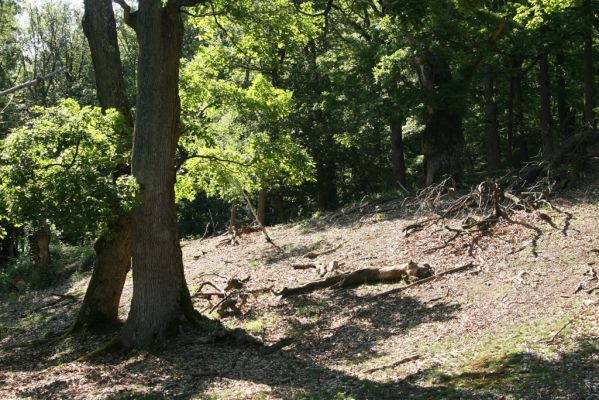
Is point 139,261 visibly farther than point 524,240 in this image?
No

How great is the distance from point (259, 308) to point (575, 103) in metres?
21.7

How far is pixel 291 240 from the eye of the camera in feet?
57.6

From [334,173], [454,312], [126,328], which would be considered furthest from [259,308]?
[334,173]

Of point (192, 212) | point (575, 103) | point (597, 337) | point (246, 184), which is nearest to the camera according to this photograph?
point (597, 337)

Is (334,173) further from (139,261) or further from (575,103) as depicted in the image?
(139,261)

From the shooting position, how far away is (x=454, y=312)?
942 cm

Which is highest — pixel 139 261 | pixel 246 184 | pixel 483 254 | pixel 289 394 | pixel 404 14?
pixel 404 14

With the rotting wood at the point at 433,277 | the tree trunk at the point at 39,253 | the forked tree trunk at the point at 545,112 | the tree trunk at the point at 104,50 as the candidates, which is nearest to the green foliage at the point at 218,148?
the tree trunk at the point at 104,50

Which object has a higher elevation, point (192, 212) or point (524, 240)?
point (192, 212)

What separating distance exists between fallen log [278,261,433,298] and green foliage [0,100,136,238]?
417 centimetres

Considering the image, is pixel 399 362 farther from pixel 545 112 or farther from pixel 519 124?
pixel 519 124

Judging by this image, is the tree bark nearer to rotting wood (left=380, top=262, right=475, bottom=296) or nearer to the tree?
rotting wood (left=380, top=262, right=475, bottom=296)

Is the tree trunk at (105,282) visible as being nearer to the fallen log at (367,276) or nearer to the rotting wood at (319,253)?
the fallen log at (367,276)

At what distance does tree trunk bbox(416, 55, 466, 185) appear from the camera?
58.6 ft
